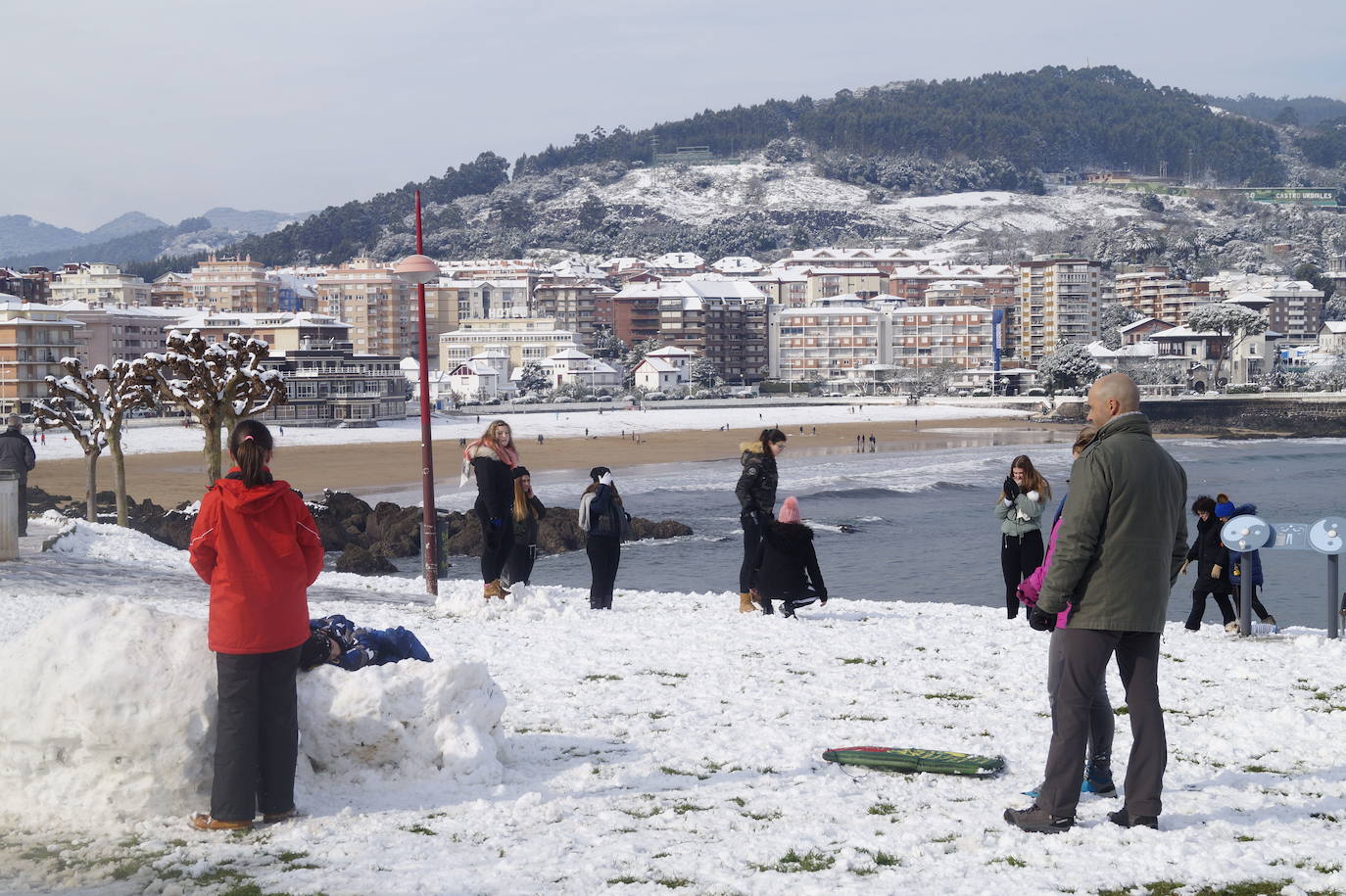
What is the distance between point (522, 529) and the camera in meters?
11.3

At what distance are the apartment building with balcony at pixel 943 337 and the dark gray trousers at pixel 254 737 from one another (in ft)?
446

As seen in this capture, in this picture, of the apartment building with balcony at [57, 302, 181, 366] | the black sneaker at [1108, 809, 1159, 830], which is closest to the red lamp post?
the black sneaker at [1108, 809, 1159, 830]

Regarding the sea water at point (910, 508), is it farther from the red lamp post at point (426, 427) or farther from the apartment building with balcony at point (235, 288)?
the apartment building with balcony at point (235, 288)

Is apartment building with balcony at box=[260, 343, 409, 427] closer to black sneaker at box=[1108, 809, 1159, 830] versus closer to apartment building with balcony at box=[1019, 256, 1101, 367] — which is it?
apartment building with balcony at box=[1019, 256, 1101, 367]

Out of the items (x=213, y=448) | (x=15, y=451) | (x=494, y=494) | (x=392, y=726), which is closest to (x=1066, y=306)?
(x=213, y=448)

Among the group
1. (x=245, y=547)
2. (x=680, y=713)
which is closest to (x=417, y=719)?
(x=245, y=547)

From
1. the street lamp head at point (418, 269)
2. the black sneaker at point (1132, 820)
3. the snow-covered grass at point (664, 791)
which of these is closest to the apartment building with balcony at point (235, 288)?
the street lamp head at point (418, 269)

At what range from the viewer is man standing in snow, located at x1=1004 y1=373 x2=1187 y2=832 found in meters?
4.74

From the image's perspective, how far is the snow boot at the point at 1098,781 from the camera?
528 centimetres

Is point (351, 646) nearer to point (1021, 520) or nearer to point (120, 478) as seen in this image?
point (1021, 520)

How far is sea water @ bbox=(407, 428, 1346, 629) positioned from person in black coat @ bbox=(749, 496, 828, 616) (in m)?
7.83

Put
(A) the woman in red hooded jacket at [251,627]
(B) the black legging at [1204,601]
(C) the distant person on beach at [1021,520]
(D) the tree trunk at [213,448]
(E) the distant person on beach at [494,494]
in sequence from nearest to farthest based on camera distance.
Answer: (A) the woman in red hooded jacket at [251,627]
(E) the distant person on beach at [494,494]
(B) the black legging at [1204,601]
(C) the distant person on beach at [1021,520]
(D) the tree trunk at [213,448]

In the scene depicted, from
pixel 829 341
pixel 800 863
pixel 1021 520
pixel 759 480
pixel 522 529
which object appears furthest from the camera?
pixel 829 341

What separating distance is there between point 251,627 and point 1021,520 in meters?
8.03
